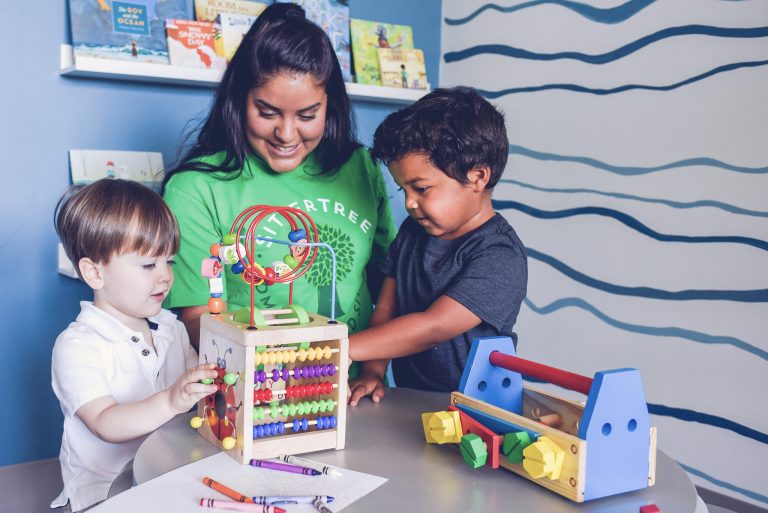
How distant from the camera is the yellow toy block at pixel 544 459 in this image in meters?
0.85

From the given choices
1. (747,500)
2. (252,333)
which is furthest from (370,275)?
(747,500)

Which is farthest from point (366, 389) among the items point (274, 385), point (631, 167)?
point (631, 167)

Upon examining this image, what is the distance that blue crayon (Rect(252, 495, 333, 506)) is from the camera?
0.81 metres

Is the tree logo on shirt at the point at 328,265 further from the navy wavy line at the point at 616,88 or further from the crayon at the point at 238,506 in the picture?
the navy wavy line at the point at 616,88

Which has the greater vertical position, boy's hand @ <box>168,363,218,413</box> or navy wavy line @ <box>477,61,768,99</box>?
navy wavy line @ <box>477,61,768,99</box>

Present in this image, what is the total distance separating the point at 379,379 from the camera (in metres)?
1.33

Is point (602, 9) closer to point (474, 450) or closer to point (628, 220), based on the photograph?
point (628, 220)

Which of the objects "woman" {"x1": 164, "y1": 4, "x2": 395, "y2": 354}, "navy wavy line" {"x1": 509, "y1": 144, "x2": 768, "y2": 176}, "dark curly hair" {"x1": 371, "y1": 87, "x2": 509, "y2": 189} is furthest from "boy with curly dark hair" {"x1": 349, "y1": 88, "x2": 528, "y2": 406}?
"navy wavy line" {"x1": 509, "y1": 144, "x2": 768, "y2": 176}

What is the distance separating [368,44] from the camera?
8.87 feet

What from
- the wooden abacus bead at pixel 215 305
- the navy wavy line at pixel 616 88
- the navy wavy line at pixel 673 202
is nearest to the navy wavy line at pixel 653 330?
the navy wavy line at pixel 673 202

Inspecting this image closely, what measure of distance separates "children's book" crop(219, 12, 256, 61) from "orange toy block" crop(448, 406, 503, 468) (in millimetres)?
1651

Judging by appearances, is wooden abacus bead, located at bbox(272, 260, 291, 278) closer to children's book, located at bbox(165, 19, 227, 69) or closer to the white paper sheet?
the white paper sheet

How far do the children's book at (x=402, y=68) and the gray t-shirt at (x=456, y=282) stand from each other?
1.35 meters

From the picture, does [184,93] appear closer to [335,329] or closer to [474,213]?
[474,213]
